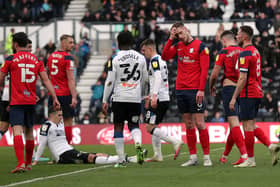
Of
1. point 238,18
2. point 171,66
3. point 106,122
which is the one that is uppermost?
point 238,18

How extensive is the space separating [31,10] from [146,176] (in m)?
26.4

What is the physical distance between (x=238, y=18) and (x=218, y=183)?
73.0 feet

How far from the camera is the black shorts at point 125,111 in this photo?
12.2 meters

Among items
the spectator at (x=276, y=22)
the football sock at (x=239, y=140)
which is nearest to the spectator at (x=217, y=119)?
the spectator at (x=276, y=22)

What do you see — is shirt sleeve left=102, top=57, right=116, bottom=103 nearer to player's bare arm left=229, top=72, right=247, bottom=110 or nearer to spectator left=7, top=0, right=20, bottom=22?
player's bare arm left=229, top=72, right=247, bottom=110

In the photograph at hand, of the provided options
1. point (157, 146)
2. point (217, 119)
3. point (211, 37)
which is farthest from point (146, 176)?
point (211, 37)

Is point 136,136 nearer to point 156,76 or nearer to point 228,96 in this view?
point 156,76

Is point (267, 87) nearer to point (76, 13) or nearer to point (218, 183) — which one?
point (76, 13)

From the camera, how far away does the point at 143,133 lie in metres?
24.7

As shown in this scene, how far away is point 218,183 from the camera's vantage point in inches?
384

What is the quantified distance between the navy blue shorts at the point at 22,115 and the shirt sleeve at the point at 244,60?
11.2ft

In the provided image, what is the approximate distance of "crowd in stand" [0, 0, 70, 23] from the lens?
3562cm

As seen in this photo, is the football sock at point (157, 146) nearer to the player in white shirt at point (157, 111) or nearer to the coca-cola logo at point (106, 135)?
the player in white shirt at point (157, 111)

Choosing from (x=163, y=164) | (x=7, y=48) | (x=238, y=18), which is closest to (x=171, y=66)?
(x=238, y=18)
